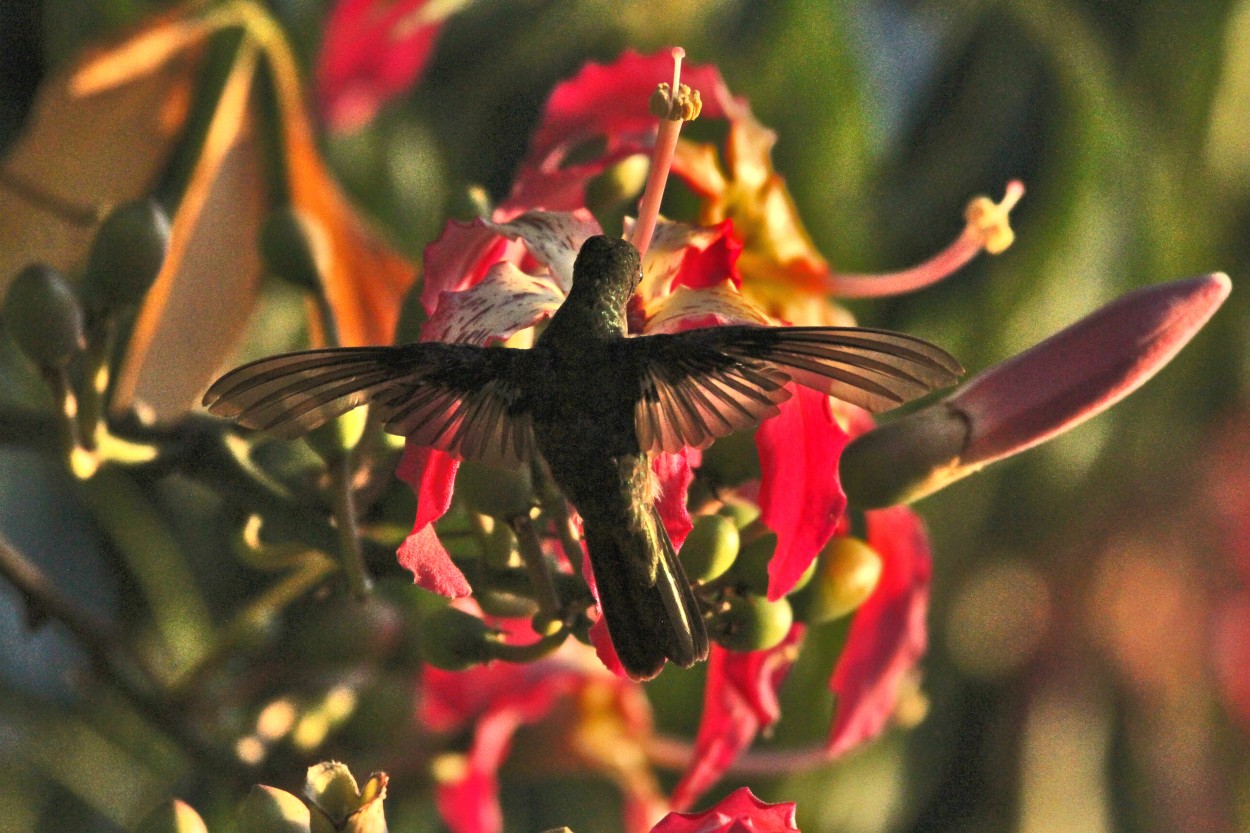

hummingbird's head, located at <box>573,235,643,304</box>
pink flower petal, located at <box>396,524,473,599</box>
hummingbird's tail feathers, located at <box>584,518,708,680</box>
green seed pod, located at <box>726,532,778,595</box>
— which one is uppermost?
hummingbird's head, located at <box>573,235,643,304</box>

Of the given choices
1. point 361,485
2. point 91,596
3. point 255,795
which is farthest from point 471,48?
point 255,795

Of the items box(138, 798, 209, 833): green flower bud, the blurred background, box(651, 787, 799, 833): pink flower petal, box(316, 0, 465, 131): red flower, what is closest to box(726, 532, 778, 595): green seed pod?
box(651, 787, 799, 833): pink flower petal

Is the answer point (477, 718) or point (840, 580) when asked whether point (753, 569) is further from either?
point (477, 718)

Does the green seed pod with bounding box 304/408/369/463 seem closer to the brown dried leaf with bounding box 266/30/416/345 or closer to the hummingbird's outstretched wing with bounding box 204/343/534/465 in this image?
the hummingbird's outstretched wing with bounding box 204/343/534/465

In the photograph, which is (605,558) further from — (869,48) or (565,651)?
(869,48)

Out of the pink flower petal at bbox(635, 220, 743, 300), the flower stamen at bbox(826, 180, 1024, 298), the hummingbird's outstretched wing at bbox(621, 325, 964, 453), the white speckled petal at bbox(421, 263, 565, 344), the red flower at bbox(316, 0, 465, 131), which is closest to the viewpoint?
the hummingbird's outstretched wing at bbox(621, 325, 964, 453)

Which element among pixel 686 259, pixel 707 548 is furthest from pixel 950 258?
pixel 707 548
